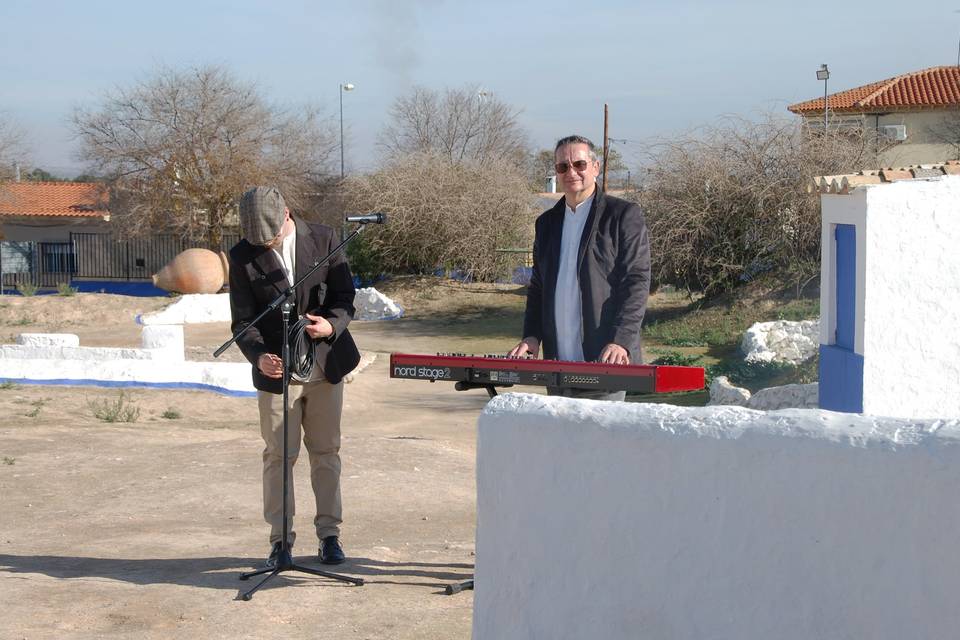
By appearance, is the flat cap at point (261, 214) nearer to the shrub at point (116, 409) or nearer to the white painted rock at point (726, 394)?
the shrub at point (116, 409)

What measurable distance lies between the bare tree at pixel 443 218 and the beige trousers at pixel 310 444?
87.5ft

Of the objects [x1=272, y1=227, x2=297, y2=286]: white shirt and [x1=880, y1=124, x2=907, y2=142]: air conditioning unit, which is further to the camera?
[x1=880, y1=124, x2=907, y2=142]: air conditioning unit

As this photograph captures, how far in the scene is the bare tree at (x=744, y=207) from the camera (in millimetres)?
22906

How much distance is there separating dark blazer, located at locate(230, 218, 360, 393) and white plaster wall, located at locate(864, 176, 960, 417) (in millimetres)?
6279

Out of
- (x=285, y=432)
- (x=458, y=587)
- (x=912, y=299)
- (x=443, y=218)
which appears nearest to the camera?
(x=458, y=587)

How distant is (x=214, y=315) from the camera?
88.7 feet

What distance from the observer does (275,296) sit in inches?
203

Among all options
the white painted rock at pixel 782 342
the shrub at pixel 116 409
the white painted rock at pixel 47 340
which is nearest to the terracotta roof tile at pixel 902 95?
the white painted rock at pixel 782 342

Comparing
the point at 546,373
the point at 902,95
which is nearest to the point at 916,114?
the point at 902,95

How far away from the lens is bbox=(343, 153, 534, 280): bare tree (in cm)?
3225

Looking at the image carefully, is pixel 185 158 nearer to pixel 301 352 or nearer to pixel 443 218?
pixel 443 218

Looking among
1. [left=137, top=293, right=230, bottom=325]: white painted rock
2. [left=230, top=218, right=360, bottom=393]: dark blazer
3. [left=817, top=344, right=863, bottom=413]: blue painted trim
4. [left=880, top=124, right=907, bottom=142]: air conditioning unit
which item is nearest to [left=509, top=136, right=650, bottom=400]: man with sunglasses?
[left=230, top=218, right=360, bottom=393]: dark blazer

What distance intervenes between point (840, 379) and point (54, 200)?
37.1 meters

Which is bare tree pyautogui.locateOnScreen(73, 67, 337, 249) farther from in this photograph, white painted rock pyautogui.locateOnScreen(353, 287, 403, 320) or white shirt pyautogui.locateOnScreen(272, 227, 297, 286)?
white shirt pyautogui.locateOnScreen(272, 227, 297, 286)
